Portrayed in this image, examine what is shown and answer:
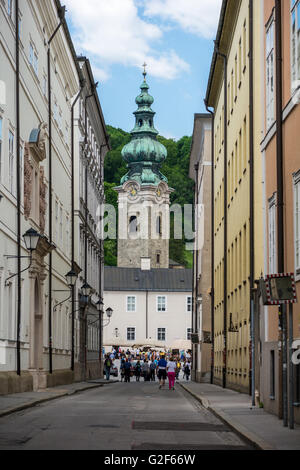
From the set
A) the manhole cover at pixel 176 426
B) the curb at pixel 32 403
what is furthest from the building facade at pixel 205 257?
the manhole cover at pixel 176 426

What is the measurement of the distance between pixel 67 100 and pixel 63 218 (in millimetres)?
6031

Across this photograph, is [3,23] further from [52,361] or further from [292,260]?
[52,361]

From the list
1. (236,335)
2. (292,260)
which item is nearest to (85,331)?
(236,335)

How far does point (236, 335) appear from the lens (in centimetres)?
3884

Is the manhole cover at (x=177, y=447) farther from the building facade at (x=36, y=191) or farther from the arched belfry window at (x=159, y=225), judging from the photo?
the arched belfry window at (x=159, y=225)

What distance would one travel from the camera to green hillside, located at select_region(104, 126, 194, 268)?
156125mm

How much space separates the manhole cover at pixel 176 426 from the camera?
17875 millimetres

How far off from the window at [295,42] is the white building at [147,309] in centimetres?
10048

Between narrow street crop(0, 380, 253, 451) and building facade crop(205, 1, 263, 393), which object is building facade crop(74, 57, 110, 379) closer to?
building facade crop(205, 1, 263, 393)

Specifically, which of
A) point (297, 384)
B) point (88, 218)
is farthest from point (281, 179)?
point (88, 218)

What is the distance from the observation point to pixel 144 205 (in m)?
154

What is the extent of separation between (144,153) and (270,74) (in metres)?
135

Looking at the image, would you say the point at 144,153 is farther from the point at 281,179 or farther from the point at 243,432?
the point at 243,432
